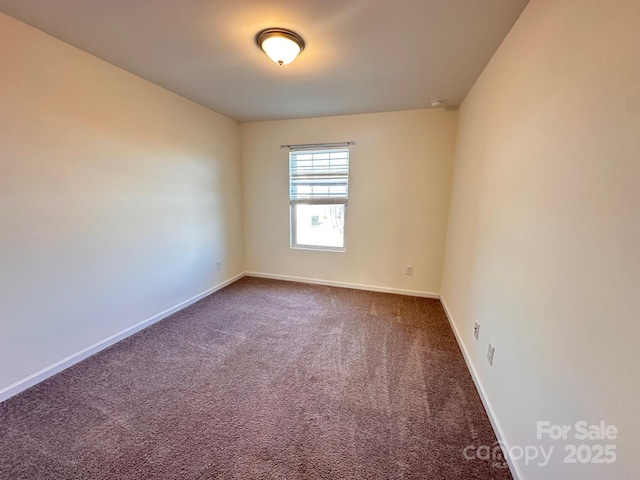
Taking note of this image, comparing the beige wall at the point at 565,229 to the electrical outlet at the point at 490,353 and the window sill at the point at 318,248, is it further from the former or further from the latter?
the window sill at the point at 318,248

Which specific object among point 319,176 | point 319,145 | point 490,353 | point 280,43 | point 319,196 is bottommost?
point 490,353

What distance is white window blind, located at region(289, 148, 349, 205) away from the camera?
11.8 feet

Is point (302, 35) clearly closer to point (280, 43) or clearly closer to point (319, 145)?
point (280, 43)

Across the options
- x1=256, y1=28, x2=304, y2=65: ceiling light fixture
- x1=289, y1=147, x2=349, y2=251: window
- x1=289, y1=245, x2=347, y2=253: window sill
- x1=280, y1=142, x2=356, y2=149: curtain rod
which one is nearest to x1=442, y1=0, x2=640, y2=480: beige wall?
x1=256, y1=28, x2=304, y2=65: ceiling light fixture

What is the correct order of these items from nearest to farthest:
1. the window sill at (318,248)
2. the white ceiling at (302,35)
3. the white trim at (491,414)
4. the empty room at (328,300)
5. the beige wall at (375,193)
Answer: the empty room at (328,300) < the white trim at (491,414) < the white ceiling at (302,35) < the beige wall at (375,193) < the window sill at (318,248)

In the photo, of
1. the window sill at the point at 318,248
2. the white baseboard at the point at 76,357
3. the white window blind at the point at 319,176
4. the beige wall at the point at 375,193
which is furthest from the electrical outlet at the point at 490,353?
the white baseboard at the point at 76,357

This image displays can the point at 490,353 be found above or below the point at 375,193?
below

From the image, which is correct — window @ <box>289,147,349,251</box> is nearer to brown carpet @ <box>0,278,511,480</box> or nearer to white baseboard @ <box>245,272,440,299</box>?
white baseboard @ <box>245,272,440,299</box>

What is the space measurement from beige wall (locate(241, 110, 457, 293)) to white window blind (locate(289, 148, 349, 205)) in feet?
0.34

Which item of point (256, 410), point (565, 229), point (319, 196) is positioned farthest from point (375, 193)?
point (256, 410)

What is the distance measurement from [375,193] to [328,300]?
1.51 meters

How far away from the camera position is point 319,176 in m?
3.69

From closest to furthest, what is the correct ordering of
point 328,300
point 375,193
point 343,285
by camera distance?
point 328,300 → point 375,193 → point 343,285

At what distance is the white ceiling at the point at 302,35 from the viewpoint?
1.48 m
